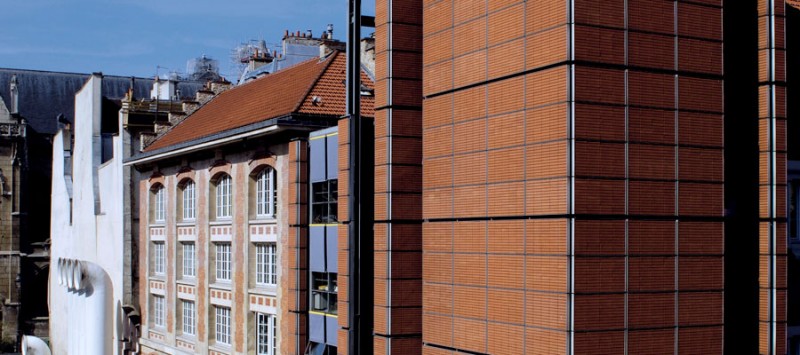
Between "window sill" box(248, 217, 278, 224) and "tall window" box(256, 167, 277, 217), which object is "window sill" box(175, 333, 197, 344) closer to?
"window sill" box(248, 217, 278, 224)

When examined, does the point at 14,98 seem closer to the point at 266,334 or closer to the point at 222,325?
the point at 222,325

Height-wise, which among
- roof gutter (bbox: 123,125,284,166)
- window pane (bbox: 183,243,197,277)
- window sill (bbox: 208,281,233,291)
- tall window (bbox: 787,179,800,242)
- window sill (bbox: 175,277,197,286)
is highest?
roof gutter (bbox: 123,125,284,166)

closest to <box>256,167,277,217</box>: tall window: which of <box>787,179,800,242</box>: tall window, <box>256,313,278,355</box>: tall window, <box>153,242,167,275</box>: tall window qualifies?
<box>256,313,278,355</box>: tall window

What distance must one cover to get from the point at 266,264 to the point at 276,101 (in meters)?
4.72

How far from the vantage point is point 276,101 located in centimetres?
3266

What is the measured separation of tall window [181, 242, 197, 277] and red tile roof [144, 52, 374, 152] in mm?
3449

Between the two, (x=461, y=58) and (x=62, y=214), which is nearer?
(x=461, y=58)

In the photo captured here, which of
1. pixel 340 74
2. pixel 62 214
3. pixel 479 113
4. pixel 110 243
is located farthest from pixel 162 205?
pixel 479 113

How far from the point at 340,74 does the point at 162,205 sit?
37.1ft

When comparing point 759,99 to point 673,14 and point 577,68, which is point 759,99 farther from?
point 577,68

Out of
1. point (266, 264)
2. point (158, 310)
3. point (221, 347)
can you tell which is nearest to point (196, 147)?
point (266, 264)

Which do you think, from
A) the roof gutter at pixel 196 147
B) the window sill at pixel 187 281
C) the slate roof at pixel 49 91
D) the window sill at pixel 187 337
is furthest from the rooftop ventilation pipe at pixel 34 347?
the slate roof at pixel 49 91

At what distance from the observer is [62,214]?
192ft

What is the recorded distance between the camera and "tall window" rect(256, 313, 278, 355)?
30.5 metres
